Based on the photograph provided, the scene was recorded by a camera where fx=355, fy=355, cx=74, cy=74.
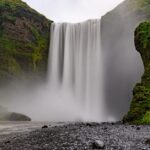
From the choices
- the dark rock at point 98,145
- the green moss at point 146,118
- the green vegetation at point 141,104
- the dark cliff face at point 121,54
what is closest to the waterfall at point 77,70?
the dark cliff face at point 121,54

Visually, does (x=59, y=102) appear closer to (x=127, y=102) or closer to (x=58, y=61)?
(x=58, y=61)

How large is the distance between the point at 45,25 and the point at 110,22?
42.4 feet

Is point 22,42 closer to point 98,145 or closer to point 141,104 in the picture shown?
point 141,104

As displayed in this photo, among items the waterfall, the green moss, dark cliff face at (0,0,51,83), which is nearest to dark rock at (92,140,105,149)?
the green moss

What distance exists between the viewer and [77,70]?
210ft

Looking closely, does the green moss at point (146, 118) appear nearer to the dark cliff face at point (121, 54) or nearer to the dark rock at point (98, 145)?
the dark rock at point (98, 145)

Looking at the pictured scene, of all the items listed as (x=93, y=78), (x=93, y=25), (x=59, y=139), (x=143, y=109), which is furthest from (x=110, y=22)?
(x=59, y=139)

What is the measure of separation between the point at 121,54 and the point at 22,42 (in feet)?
61.6

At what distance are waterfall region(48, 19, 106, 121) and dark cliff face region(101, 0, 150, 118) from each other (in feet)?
4.68

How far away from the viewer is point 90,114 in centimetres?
6069

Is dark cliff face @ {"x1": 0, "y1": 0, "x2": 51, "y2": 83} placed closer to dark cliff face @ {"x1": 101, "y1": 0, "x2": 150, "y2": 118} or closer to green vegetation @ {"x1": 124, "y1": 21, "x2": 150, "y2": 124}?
dark cliff face @ {"x1": 101, "y1": 0, "x2": 150, "y2": 118}

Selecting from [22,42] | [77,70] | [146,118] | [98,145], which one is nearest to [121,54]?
[77,70]

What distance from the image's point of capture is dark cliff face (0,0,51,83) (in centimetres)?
6581

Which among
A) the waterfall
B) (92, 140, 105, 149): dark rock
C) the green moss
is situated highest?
→ the waterfall
